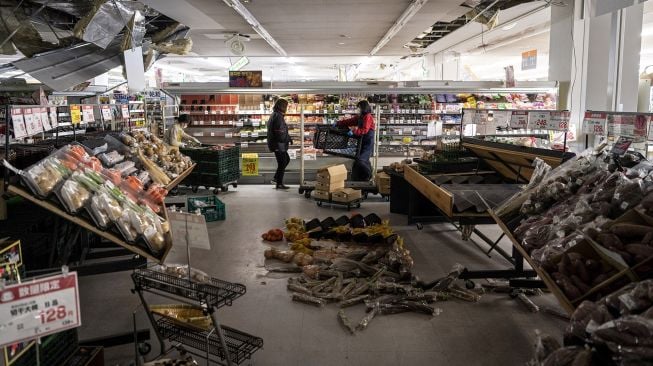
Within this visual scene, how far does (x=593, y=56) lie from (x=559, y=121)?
4614 millimetres

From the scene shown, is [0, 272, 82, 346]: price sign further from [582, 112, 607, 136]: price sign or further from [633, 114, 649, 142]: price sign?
[582, 112, 607, 136]: price sign

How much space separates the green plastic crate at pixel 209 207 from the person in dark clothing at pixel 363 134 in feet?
9.02

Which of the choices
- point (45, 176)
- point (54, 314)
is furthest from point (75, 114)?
point (54, 314)

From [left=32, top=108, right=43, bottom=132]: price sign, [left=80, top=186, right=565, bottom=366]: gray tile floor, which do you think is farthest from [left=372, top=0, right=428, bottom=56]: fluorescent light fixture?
[left=32, top=108, right=43, bottom=132]: price sign

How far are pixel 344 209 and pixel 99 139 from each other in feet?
13.6

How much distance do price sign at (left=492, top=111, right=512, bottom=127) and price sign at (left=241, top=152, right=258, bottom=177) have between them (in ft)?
17.2

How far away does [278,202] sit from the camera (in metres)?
8.87

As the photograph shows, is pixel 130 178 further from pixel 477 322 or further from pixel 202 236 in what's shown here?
pixel 477 322

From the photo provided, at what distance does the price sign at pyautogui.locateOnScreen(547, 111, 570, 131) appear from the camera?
524 cm

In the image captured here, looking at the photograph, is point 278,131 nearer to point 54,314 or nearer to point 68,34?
point 68,34

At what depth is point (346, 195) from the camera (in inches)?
323

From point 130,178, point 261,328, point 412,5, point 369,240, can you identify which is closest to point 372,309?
point 261,328

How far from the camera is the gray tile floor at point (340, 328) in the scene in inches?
140

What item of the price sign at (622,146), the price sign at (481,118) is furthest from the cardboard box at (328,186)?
the price sign at (622,146)
